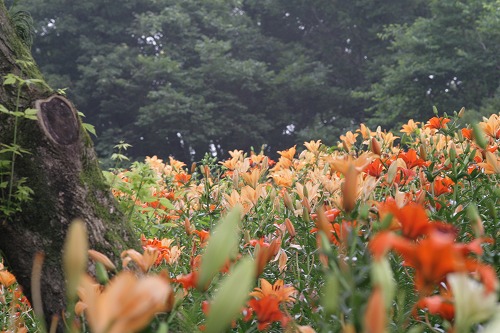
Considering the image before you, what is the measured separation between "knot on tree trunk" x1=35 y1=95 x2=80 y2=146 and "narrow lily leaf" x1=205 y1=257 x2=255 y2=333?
120 centimetres

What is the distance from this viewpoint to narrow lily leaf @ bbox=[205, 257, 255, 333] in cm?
56

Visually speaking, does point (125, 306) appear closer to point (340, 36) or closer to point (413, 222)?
point (413, 222)

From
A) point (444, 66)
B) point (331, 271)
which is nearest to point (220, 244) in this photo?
point (331, 271)

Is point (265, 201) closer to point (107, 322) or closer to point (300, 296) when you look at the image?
point (300, 296)

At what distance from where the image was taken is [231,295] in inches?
22.1

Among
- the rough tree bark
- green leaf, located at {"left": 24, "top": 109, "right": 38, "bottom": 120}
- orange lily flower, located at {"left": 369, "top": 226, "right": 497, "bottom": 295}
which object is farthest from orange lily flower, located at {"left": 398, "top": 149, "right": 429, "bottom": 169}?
orange lily flower, located at {"left": 369, "top": 226, "right": 497, "bottom": 295}

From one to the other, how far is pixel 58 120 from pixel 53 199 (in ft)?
0.70

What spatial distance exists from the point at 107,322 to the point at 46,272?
1158 millimetres

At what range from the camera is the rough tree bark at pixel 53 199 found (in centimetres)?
161

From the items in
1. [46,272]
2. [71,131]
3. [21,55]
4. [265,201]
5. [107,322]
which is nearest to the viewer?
[107,322]

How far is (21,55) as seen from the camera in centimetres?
188

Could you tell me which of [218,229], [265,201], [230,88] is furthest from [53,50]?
[218,229]

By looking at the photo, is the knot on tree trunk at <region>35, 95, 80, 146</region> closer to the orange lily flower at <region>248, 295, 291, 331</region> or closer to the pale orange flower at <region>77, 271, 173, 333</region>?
A: the orange lily flower at <region>248, 295, 291, 331</region>

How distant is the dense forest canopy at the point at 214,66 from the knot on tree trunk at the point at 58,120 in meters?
16.3
